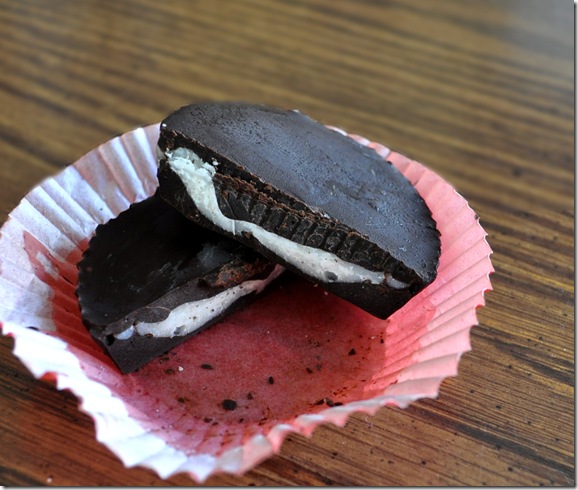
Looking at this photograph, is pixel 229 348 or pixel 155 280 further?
pixel 229 348

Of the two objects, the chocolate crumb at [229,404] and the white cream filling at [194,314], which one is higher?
the white cream filling at [194,314]

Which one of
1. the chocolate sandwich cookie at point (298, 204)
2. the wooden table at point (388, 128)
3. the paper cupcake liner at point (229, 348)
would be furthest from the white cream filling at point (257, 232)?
the wooden table at point (388, 128)

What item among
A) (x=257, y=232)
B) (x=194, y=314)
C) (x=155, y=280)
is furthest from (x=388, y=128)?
(x=155, y=280)

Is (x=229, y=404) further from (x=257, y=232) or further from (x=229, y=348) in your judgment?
(x=257, y=232)

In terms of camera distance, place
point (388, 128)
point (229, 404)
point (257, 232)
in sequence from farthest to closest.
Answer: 1. point (388, 128)
2. point (257, 232)
3. point (229, 404)

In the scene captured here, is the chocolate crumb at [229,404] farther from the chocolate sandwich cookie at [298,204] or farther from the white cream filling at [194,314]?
the chocolate sandwich cookie at [298,204]

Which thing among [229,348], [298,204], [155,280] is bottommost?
[229,348]
